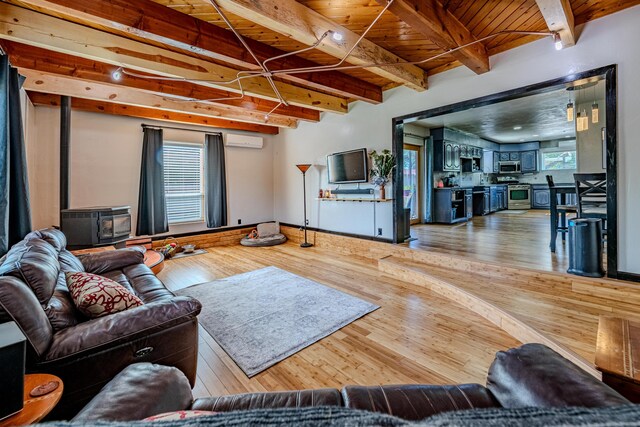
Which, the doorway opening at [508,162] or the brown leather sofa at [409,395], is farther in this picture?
the doorway opening at [508,162]

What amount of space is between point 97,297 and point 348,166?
13.8 feet

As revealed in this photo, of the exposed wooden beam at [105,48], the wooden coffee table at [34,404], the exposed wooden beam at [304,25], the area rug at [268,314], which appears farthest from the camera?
Answer: the exposed wooden beam at [105,48]

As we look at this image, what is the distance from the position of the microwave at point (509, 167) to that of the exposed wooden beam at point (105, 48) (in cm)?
948

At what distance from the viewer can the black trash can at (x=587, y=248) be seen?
279cm

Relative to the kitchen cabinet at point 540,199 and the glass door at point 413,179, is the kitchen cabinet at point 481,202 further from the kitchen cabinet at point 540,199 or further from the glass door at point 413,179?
the glass door at point 413,179

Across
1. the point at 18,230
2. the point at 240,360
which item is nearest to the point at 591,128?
the point at 240,360

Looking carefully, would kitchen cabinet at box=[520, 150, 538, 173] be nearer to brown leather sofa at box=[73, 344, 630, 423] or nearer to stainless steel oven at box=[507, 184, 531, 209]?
stainless steel oven at box=[507, 184, 531, 209]

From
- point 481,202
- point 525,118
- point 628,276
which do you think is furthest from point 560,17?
point 481,202

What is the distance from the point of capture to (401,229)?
15.1ft

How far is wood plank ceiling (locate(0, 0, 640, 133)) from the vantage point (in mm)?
2270

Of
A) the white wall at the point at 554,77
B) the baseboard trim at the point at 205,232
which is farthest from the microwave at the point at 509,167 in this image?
the baseboard trim at the point at 205,232

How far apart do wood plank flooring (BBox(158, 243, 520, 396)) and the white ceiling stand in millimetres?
3471

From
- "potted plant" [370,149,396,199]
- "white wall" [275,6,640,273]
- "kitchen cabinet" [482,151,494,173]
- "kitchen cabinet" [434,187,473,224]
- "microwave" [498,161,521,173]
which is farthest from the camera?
"microwave" [498,161,521,173]

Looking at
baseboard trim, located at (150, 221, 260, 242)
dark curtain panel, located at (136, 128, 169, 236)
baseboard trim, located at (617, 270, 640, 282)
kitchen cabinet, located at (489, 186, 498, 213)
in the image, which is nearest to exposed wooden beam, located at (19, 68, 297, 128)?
dark curtain panel, located at (136, 128, 169, 236)
